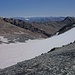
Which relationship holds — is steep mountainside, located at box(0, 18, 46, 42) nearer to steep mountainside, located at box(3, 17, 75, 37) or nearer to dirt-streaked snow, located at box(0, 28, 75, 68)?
dirt-streaked snow, located at box(0, 28, 75, 68)

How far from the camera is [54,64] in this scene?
34.5ft

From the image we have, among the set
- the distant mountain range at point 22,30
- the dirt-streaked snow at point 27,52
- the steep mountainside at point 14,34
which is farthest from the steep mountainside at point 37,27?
the dirt-streaked snow at point 27,52

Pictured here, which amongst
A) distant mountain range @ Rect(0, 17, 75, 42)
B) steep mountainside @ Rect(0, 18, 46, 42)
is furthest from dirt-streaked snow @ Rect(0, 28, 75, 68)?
steep mountainside @ Rect(0, 18, 46, 42)

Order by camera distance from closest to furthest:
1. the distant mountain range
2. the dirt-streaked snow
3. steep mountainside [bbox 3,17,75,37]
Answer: the dirt-streaked snow
the distant mountain range
steep mountainside [bbox 3,17,75,37]

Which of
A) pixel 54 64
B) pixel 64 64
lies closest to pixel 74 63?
pixel 64 64

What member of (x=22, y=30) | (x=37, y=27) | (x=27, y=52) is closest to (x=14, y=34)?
(x=22, y=30)

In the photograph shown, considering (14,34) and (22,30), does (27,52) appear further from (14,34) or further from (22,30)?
(22,30)

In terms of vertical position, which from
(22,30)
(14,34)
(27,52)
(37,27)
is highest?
(27,52)

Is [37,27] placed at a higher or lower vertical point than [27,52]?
lower

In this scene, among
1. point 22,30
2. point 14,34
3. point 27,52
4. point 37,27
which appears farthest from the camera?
point 37,27

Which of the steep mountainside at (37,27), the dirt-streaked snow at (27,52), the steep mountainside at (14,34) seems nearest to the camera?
the dirt-streaked snow at (27,52)

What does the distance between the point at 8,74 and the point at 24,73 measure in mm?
1243

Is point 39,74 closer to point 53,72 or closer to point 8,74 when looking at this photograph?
point 53,72

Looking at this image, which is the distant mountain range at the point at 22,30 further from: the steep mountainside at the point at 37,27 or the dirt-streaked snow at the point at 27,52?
the dirt-streaked snow at the point at 27,52
